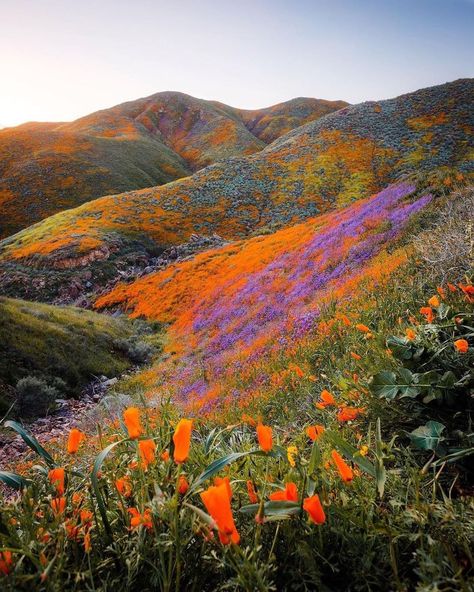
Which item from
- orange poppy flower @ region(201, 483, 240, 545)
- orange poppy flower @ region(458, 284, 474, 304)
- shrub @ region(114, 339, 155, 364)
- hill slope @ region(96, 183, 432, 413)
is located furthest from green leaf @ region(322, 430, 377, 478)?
shrub @ region(114, 339, 155, 364)

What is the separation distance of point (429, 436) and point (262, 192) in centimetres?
5108

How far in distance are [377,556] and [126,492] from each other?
1052 millimetres

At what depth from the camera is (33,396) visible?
11.1 meters

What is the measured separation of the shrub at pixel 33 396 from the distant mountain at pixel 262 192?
74.9 feet

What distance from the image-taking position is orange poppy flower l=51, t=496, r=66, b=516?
135 cm

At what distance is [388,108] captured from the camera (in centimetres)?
6272

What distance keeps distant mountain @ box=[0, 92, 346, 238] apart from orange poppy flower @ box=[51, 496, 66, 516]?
64.2 meters

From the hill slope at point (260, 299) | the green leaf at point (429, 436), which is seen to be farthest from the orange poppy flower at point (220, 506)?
the hill slope at point (260, 299)

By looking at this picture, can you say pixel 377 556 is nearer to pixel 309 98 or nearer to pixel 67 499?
Result: pixel 67 499

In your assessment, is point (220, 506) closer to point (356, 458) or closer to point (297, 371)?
point (356, 458)

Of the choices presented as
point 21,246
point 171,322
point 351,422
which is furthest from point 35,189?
point 351,422

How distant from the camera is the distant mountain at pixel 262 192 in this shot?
3544cm

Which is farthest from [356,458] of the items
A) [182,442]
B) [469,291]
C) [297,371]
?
[297,371]

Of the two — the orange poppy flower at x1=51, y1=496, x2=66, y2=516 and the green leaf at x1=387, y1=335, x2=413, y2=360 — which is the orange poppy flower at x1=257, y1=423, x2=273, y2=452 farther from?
the green leaf at x1=387, y1=335, x2=413, y2=360
